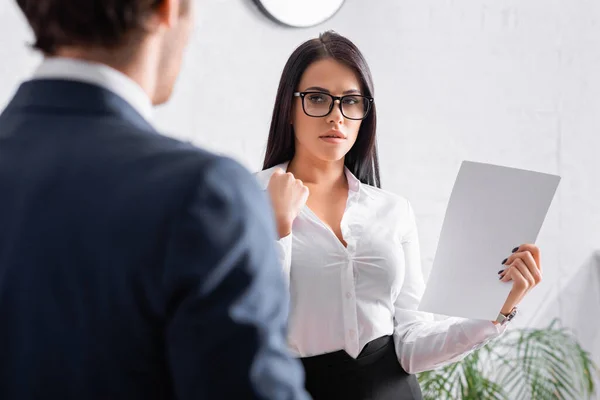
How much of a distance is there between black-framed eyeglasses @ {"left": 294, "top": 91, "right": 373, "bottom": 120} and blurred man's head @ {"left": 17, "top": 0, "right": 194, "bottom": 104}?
121cm

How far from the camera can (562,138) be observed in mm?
3389

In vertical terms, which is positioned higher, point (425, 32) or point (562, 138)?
point (425, 32)

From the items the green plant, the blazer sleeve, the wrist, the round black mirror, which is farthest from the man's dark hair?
the green plant

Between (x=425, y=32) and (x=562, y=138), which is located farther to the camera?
(x=562, y=138)

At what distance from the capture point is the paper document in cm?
180

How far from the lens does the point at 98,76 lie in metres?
0.73

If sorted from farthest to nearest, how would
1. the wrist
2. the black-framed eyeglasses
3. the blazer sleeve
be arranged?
1. the black-framed eyeglasses
2. the wrist
3. the blazer sleeve

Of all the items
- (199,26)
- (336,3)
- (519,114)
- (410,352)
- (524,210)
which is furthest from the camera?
(519,114)

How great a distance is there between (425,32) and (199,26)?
33.7 inches

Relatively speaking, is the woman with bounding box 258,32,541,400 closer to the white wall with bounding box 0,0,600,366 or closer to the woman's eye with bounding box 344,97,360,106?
the woman's eye with bounding box 344,97,360,106

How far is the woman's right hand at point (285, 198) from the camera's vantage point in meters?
1.80

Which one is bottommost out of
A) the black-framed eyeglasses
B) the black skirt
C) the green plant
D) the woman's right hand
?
the green plant

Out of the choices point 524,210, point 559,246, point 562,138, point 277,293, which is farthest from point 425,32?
point 277,293

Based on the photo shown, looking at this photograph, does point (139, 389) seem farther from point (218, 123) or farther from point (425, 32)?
point (425, 32)
